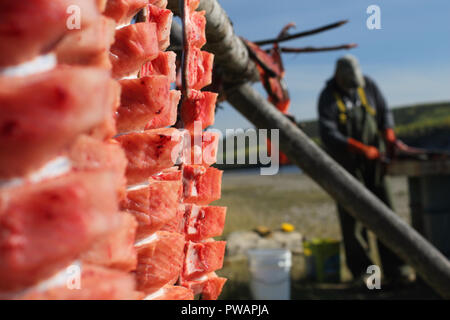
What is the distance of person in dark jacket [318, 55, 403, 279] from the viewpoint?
6613mm

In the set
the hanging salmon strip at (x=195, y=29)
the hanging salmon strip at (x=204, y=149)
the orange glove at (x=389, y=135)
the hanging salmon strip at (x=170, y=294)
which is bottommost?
the hanging salmon strip at (x=170, y=294)

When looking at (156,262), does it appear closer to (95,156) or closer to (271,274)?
(95,156)

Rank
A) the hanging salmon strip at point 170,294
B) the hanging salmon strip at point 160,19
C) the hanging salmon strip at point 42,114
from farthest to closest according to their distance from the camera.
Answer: the hanging salmon strip at point 160,19
the hanging salmon strip at point 170,294
the hanging salmon strip at point 42,114

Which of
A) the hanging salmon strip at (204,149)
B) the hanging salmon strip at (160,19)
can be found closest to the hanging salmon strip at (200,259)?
the hanging salmon strip at (204,149)

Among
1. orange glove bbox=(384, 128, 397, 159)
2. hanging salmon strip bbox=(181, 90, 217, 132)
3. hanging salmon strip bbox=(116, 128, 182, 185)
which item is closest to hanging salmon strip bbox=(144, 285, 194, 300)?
hanging salmon strip bbox=(116, 128, 182, 185)

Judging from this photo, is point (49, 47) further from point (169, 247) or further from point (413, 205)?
point (413, 205)

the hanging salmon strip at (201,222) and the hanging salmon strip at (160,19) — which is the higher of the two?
the hanging salmon strip at (160,19)

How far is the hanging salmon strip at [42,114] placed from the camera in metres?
→ 0.39

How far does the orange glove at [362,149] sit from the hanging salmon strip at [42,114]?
6312 mm

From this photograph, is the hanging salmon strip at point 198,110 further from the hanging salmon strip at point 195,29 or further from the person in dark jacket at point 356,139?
the person in dark jacket at point 356,139

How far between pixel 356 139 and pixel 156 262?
21.4 ft

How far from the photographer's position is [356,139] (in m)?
6.91

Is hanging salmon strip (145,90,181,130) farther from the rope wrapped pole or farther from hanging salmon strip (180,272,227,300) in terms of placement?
the rope wrapped pole
